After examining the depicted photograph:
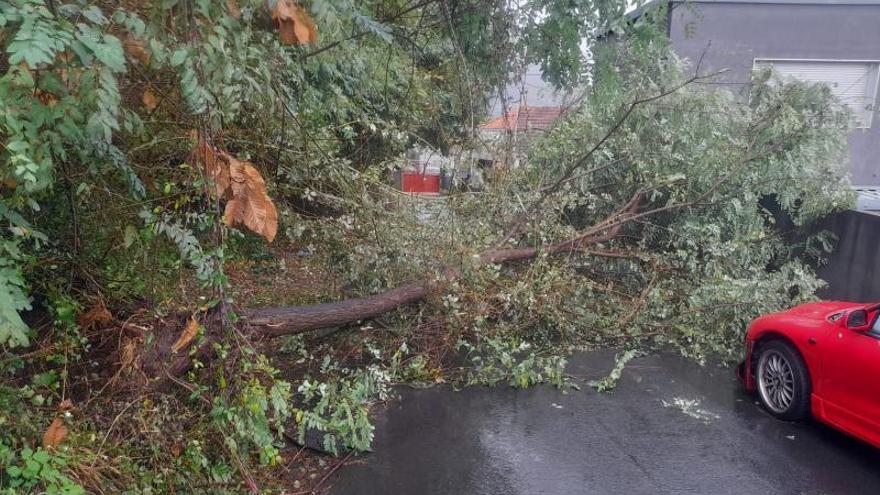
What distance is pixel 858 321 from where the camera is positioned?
4.96 metres

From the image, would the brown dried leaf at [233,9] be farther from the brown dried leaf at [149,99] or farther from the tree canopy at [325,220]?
the brown dried leaf at [149,99]

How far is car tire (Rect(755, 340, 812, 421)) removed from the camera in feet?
17.7

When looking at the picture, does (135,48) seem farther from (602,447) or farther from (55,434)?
(602,447)

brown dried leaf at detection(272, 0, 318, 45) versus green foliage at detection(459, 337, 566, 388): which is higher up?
brown dried leaf at detection(272, 0, 318, 45)

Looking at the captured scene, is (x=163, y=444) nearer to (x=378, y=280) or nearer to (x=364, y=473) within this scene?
(x=364, y=473)

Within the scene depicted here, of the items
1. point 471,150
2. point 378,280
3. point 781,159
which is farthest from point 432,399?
point 781,159

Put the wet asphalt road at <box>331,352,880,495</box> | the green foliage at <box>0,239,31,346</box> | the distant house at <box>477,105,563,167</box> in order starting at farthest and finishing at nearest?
the distant house at <box>477,105,563,167</box>, the wet asphalt road at <box>331,352,880,495</box>, the green foliage at <box>0,239,31,346</box>

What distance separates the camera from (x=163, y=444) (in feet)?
13.4

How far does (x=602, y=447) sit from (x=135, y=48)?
4303mm

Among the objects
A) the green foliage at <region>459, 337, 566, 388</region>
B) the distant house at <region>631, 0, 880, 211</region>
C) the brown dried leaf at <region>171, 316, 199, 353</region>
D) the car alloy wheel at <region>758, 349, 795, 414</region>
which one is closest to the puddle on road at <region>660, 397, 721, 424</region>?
the car alloy wheel at <region>758, 349, 795, 414</region>

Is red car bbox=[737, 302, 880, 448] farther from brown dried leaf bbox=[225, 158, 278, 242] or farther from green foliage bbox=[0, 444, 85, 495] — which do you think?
green foliage bbox=[0, 444, 85, 495]

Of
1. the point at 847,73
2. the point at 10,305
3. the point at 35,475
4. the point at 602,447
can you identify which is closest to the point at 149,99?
the point at 10,305

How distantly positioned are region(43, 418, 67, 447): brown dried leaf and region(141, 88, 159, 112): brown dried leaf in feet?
6.99

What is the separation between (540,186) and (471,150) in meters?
1.18
